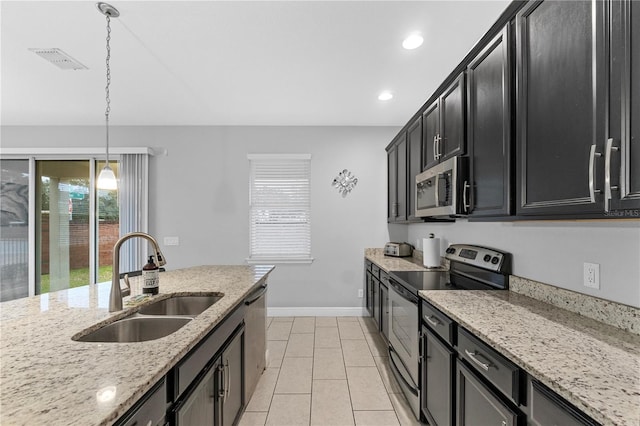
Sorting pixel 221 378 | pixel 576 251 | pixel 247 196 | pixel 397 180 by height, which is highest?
pixel 397 180

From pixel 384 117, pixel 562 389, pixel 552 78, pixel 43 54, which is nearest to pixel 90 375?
pixel 562 389

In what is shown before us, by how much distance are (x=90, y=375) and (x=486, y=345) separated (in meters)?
1.43

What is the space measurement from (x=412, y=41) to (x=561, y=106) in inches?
56.3

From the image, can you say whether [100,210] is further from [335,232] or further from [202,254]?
[335,232]

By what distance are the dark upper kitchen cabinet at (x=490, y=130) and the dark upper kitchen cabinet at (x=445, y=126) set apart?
0.09 metres

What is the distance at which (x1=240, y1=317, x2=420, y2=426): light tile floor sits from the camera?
209 cm

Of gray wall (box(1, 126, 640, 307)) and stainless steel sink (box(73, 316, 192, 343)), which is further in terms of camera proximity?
gray wall (box(1, 126, 640, 307))

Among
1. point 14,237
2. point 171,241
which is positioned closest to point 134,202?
point 171,241

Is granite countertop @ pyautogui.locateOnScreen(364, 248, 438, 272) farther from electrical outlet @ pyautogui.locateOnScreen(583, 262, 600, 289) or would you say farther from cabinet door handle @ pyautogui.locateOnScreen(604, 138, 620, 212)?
cabinet door handle @ pyautogui.locateOnScreen(604, 138, 620, 212)

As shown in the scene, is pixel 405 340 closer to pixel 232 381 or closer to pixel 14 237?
pixel 232 381

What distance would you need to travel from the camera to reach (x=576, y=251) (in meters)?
1.51

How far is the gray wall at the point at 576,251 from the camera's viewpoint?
1.25 m

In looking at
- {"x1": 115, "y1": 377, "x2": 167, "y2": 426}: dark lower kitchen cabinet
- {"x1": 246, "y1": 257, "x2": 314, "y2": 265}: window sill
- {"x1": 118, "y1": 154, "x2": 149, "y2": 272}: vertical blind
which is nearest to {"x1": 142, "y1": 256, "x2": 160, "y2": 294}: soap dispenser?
{"x1": 115, "y1": 377, "x2": 167, "y2": 426}: dark lower kitchen cabinet

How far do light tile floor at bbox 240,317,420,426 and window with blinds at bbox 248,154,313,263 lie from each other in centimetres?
119
